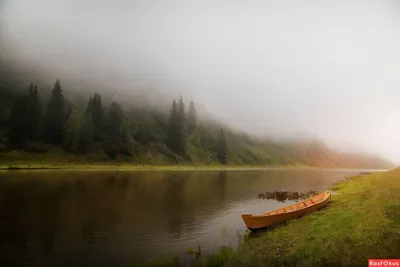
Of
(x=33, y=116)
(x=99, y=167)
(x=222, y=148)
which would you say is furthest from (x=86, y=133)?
(x=222, y=148)

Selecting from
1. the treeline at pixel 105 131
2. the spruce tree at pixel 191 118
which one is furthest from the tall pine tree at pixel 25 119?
the spruce tree at pixel 191 118

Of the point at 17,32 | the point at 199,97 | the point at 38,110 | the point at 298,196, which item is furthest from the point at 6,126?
the point at 298,196

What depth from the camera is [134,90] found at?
113 metres

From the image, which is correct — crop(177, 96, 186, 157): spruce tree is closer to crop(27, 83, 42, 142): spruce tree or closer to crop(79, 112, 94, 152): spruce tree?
crop(79, 112, 94, 152): spruce tree

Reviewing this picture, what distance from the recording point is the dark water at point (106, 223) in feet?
57.8

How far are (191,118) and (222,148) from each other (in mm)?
16510

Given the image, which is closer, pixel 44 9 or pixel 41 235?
pixel 41 235

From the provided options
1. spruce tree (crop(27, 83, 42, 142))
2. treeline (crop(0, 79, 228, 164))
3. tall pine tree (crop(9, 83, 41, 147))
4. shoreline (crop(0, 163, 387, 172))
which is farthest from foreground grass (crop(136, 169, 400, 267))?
spruce tree (crop(27, 83, 42, 142))

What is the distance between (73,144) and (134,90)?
126 feet

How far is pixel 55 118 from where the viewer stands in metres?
88.2

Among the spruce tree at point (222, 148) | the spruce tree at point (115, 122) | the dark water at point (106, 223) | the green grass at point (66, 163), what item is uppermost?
the spruce tree at point (115, 122)

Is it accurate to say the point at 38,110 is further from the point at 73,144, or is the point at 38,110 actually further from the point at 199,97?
the point at 199,97

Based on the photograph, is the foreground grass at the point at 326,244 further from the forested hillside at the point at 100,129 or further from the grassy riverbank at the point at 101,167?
the grassy riverbank at the point at 101,167

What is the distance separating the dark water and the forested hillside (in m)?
38.5
